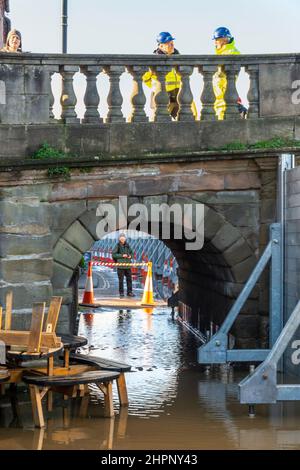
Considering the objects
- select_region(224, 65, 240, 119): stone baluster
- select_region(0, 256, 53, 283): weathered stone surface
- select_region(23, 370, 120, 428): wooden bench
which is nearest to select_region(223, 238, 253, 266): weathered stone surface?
select_region(224, 65, 240, 119): stone baluster

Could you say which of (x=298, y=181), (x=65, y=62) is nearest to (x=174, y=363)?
(x=298, y=181)

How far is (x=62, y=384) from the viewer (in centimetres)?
1140

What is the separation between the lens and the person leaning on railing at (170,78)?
1536cm

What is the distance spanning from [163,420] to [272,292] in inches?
138

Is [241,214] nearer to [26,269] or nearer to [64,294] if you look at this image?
[64,294]

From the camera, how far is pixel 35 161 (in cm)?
1405

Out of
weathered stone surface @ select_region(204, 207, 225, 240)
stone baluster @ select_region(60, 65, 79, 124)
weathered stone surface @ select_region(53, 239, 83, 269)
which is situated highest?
stone baluster @ select_region(60, 65, 79, 124)

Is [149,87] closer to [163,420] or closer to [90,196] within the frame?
[90,196]

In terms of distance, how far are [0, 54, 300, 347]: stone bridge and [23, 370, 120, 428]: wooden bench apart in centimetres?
234

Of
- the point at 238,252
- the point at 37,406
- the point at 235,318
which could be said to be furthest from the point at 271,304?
the point at 37,406

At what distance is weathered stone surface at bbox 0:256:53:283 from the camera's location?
14.0 metres

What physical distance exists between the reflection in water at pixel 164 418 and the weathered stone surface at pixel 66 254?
1680 mm

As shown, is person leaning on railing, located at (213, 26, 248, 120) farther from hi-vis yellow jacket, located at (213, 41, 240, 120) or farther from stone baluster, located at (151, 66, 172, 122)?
stone baluster, located at (151, 66, 172, 122)

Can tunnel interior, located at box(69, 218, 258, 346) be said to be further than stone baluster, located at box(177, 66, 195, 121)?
Yes
